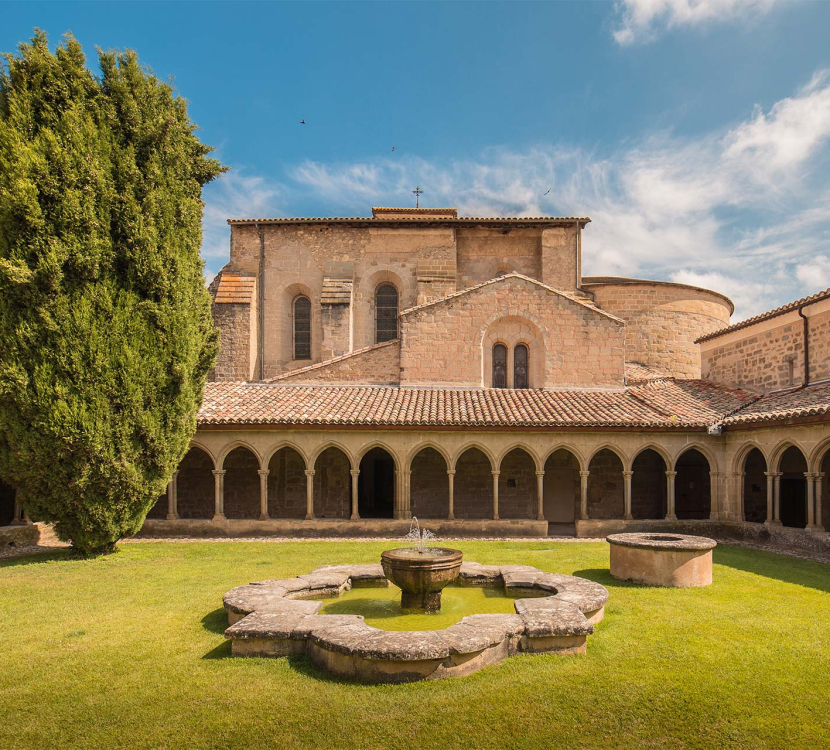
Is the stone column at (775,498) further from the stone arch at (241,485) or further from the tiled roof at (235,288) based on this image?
the tiled roof at (235,288)

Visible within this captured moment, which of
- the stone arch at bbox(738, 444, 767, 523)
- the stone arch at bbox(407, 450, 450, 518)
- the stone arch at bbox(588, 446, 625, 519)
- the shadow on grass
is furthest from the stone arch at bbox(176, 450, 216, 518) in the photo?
the stone arch at bbox(738, 444, 767, 523)

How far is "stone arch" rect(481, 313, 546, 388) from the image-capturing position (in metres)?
19.1

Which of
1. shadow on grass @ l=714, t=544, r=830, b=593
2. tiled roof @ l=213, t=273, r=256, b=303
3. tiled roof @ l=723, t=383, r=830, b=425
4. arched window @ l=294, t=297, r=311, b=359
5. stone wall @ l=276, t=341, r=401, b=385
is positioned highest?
tiled roof @ l=213, t=273, r=256, b=303

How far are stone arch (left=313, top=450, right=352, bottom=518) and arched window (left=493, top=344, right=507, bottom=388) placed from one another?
5.46 m

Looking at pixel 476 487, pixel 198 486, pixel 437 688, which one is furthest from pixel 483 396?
pixel 437 688

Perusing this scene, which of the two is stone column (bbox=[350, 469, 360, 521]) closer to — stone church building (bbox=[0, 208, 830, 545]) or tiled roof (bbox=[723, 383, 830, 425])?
stone church building (bbox=[0, 208, 830, 545])

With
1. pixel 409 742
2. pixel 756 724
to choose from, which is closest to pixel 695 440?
pixel 756 724

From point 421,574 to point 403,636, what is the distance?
4.82ft

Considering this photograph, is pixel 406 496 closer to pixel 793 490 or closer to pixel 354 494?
pixel 354 494

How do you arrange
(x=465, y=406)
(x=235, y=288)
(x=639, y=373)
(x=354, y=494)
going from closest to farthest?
1. (x=354, y=494)
2. (x=465, y=406)
3. (x=235, y=288)
4. (x=639, y=373)

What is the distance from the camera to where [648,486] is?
19188mm

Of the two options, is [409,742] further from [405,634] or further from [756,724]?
[756,724]

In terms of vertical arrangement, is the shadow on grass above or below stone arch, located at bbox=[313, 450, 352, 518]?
below

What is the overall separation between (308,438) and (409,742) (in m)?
11.5
